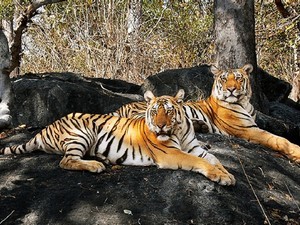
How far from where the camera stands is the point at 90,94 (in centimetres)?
836

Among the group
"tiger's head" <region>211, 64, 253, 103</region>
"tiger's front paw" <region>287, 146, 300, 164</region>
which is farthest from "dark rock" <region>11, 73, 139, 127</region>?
"tiger's front paw" <region>287, 146, 300, 164</region>

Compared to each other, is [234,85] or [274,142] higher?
[234,85]

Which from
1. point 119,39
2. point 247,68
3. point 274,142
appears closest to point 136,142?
point 274,142

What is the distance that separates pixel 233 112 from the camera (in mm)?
6477

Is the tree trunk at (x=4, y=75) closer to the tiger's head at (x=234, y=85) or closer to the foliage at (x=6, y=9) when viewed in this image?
the tiger's head at (x=234, y=85)

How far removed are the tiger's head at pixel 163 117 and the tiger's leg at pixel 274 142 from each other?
70.2 inches

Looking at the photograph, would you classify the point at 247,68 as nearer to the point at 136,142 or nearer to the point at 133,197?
the point at 136,142

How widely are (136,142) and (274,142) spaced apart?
2.06 m

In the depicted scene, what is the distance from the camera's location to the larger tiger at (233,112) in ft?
20.5

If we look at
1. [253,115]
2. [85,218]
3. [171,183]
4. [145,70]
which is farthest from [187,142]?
[145,70]

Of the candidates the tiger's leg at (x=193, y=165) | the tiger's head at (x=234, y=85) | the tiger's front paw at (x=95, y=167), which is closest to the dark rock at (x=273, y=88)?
the tiger's head at (x=234, y=85)

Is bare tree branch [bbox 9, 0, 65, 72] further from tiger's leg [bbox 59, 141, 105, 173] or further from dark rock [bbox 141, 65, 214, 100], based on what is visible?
tiger's leg [bbox 59, 141, 105, 173]

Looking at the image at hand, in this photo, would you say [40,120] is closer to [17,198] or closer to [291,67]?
[17,198]

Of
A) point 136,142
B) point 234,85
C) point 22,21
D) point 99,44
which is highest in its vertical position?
point 22,21
